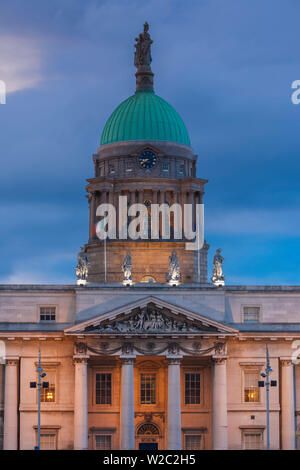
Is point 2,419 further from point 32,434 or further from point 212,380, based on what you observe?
point 212,380

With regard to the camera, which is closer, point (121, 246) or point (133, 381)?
point (133, 381)

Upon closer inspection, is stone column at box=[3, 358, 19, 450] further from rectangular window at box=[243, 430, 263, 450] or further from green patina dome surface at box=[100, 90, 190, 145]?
green patina dome surface at box=[100, 90, 190, 145]

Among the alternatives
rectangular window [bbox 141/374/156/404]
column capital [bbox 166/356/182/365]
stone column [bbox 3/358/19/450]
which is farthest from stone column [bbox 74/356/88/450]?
column capital [bbox 166/356/182/365]

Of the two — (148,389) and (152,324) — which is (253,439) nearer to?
(148,389)

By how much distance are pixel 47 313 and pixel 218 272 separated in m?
15.8

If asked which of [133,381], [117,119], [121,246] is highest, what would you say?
[117,119]

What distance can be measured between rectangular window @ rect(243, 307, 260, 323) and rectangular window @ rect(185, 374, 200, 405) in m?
6.84

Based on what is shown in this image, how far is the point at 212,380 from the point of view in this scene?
11506 centimetres

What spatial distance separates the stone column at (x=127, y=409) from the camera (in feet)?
370

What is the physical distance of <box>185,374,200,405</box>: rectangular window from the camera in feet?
384

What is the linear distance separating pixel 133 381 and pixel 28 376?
9.30m

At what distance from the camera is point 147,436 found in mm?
116875
